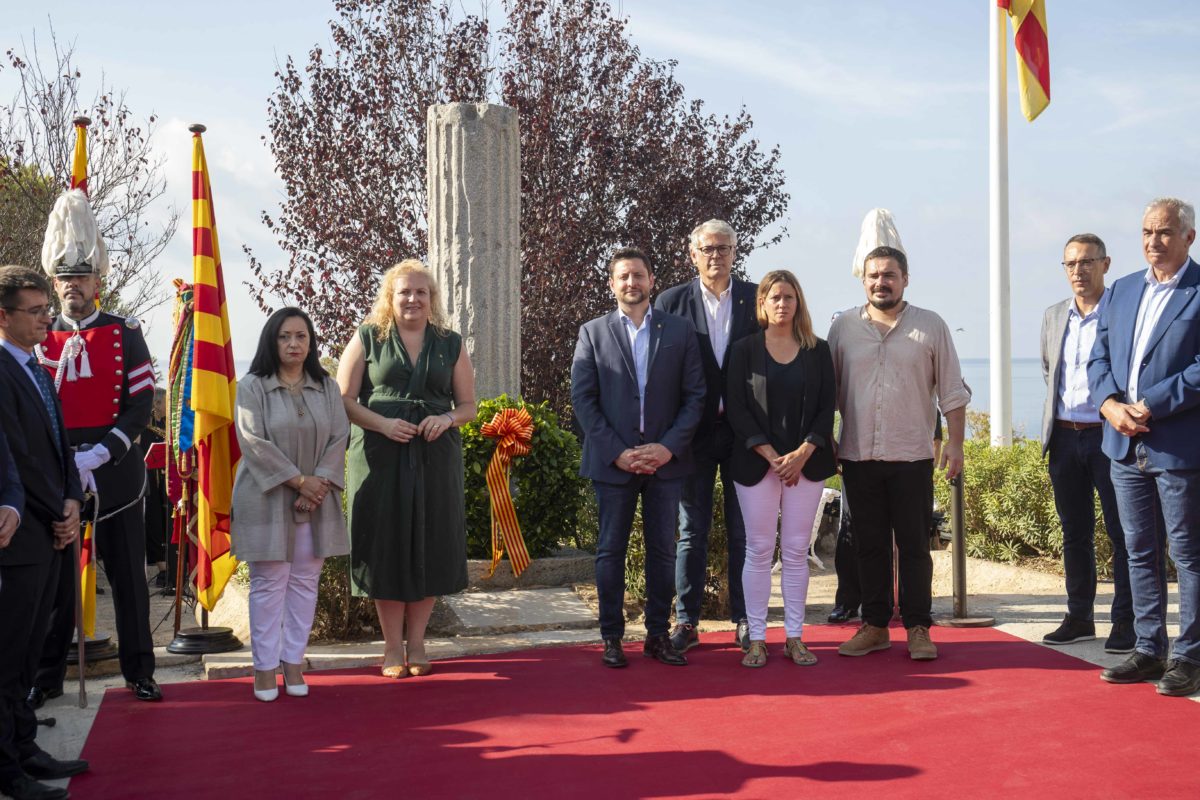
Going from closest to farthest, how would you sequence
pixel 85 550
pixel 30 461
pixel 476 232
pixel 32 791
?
pixel 32 791 < pixel 30 461 < pixel 85 550 < pixel 476 232

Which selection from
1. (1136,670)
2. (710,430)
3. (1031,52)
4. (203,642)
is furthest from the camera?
(1031,52)

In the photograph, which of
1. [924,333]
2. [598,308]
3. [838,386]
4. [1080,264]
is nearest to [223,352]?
[838,386]

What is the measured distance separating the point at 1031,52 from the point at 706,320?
7564mm

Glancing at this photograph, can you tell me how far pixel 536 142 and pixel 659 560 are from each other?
988 cm

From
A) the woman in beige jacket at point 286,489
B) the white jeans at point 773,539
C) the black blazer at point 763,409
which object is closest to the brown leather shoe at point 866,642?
the white jeans at point 773,539

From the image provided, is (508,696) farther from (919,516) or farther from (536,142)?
(536,142)

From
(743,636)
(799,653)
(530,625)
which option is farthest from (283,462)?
(799,653)

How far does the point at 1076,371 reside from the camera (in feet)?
20.8

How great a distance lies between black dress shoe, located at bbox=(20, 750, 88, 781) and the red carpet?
51mm

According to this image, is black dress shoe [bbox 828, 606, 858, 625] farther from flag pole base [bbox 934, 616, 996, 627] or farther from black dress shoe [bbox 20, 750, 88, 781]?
black dress shoe [bbox 20, 750, 88, 781]

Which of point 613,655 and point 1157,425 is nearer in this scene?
point 1157,425

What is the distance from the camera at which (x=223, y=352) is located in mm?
6391

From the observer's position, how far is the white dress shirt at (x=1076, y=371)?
20.6 feet

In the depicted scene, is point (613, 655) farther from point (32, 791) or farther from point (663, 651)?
point (32, 791)
